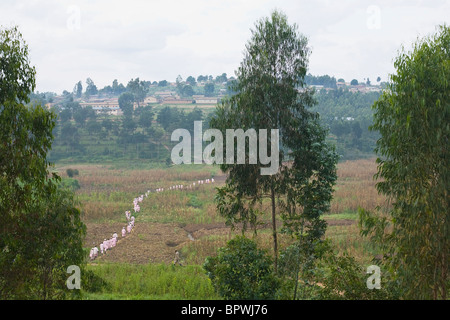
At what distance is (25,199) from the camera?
23.8 feet

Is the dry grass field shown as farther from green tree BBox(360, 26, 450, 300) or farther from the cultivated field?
green tree BBox(360, 26, 450, 300)

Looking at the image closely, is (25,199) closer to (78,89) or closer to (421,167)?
(421,167)

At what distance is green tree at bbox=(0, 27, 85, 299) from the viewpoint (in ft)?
22.8

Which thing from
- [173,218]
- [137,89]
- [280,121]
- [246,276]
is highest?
[137,89]

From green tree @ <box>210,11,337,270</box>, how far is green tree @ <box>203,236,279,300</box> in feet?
8.64

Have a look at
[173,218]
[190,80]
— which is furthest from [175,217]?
[190,80]

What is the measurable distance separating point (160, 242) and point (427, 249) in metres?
14.6

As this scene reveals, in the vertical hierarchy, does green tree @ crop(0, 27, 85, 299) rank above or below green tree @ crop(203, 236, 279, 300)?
above

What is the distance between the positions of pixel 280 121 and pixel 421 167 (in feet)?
15.6

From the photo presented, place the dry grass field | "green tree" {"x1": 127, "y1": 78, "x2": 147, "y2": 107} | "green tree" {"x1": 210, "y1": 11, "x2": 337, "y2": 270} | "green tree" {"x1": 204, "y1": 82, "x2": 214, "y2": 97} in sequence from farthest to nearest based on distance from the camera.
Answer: "green tree" {"x1": 204, "y1": 82, "x2": 214, "y2": 97}
"green tree" {"x1": 127, "y1": 78, "x2": 147, "y2": 107}
the dry grass field
"green tree" {"x1": 210, "y1": 11, "x2": 337, "y2": 270}

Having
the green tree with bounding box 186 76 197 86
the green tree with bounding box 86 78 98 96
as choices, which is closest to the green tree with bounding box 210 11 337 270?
the green tree with bounding box 86 78 98 96

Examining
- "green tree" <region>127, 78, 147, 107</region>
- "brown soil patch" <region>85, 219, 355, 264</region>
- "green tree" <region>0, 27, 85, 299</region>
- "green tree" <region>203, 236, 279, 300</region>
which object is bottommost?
"brown soil patch" <region>85, 219, 355, 264</region>

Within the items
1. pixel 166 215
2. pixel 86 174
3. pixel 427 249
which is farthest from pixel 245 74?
pixel 86 174

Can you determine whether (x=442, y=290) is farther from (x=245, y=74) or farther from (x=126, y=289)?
(x=126, y=289)
